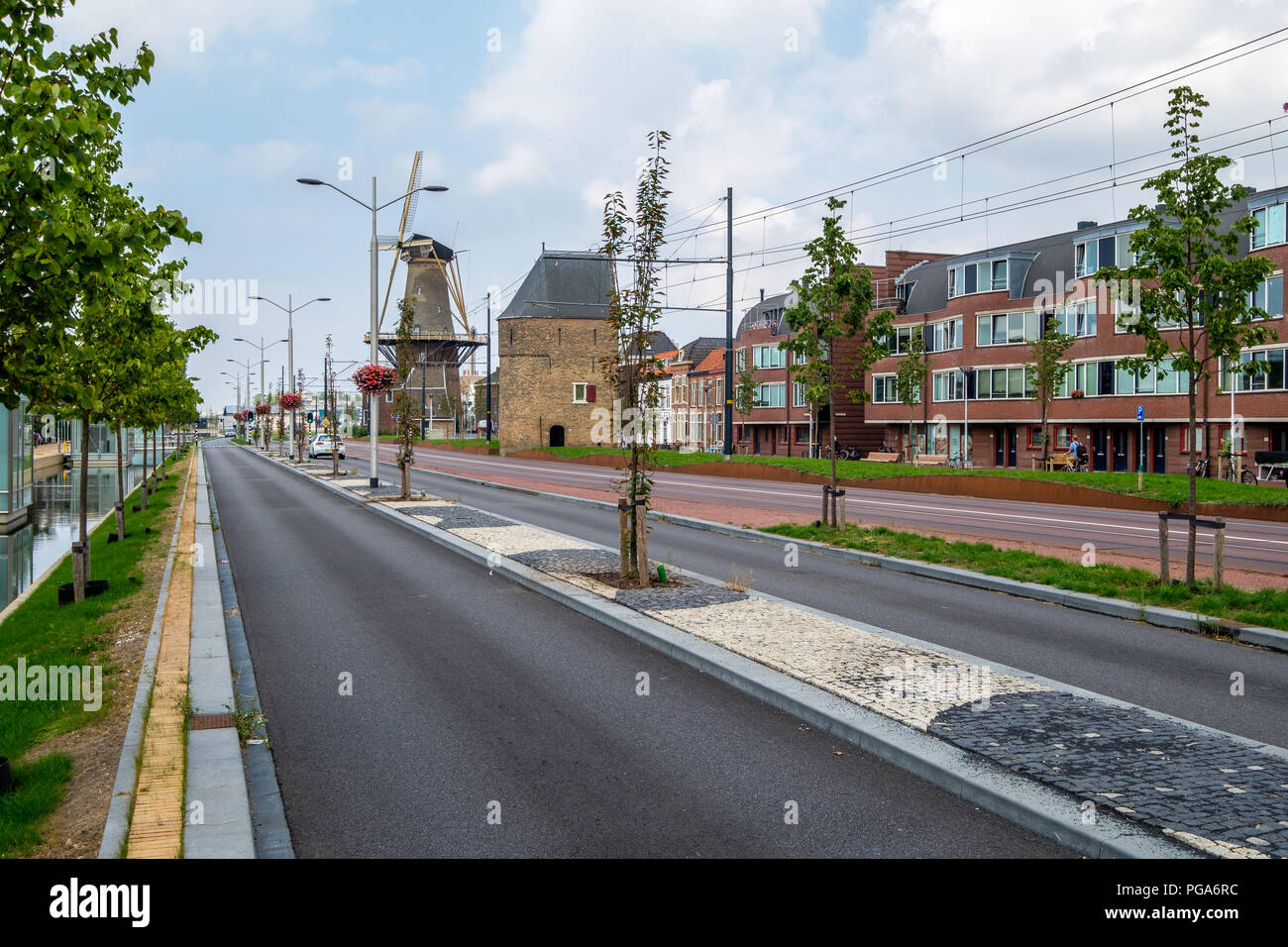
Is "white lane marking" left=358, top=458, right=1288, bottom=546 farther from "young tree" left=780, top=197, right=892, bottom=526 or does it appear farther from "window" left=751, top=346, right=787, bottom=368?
"window" left=751, top=346, right=787, bottom=368

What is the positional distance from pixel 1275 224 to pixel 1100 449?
45.8 ft

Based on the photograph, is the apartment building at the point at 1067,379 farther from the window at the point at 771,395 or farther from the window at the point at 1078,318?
the window at the point at 771,395

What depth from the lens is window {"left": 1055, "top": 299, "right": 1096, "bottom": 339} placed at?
163 ft

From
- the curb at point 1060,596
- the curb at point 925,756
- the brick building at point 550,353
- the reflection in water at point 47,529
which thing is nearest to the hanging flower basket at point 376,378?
the reflection in water at point 47,529

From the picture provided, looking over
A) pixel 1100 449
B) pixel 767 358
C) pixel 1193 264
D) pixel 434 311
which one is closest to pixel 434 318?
pixel 434 311

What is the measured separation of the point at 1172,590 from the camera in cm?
1136

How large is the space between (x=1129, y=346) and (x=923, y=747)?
4598 centimetres

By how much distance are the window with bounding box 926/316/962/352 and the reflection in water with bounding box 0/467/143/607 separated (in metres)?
43.1

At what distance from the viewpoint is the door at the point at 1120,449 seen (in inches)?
1897

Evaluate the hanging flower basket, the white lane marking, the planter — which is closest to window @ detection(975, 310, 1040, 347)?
the white lane marking

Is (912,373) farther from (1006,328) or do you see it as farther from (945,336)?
(945,336)

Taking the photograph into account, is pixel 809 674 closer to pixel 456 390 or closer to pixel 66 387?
pixel 66 387

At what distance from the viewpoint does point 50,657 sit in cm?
966
